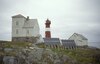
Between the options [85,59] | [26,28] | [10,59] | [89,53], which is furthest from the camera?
[26,28]

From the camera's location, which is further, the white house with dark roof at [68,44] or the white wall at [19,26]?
the white house with dark roof at [68,44]

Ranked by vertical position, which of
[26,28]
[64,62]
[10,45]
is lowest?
[64,62]

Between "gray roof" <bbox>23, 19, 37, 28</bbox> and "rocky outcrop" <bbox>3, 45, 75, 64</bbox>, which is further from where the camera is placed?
"gray roof" <bbox>23, 19, 37, 28</bbox>

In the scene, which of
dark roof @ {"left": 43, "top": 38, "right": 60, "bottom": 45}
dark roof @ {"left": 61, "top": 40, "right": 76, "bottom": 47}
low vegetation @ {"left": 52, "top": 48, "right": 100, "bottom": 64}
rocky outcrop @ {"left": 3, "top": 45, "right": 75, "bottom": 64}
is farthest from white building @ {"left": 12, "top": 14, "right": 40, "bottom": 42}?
rocky outcrop @ {"left": 3, "top": 45, "right": 75, "bottom": 64}

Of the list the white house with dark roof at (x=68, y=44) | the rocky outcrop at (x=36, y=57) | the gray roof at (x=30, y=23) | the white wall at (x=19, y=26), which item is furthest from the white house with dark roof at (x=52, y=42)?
the rocky outcrop at (x=36, y=57)

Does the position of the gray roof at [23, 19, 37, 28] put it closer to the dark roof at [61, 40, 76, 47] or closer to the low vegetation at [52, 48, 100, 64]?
the dark roof at [61, 40, 76, 47]

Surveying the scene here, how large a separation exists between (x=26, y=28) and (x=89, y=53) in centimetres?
2745

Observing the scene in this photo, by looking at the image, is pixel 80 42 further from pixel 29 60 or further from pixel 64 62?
pixel 29 60

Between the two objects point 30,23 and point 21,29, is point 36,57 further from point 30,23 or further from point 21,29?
point 30,23

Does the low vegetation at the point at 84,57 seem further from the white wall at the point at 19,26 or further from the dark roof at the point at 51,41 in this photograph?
the white wall at the point at 19,26

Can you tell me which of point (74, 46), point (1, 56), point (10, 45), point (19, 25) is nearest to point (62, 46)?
point (74, 46)

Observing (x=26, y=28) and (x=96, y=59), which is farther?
(x=26, y=28)

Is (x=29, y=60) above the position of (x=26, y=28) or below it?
below

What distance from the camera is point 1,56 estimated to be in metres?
65.7
